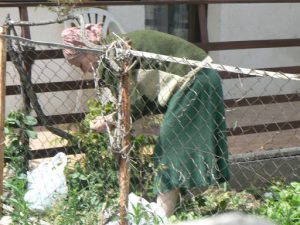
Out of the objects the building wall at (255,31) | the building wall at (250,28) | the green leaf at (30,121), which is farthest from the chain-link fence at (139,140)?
the building wall at (255,31)

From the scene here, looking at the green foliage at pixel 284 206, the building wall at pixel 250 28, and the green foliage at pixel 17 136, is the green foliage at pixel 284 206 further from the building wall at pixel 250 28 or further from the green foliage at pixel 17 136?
the building wall at pixel 250 28

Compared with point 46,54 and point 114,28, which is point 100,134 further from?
point 114,28

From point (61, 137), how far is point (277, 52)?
485 centimetres

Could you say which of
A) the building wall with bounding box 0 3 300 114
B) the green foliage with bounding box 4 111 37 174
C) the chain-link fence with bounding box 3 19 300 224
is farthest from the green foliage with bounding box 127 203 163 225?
the building wall with bounding box 0 3 300 114

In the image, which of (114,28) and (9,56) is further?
(114,28)

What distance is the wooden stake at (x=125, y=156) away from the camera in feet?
10.4

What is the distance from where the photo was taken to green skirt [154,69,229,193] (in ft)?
11.3

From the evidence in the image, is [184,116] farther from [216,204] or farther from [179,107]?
[216,204]

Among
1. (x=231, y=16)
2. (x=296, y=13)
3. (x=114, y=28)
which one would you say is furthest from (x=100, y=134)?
(x=296, y=13)

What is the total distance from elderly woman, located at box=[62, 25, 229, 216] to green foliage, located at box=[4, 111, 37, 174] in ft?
2.94

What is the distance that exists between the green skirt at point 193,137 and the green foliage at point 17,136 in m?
1.14

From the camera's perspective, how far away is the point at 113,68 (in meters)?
3.19

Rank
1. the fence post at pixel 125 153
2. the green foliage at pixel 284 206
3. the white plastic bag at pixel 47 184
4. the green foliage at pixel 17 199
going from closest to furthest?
the fence post at pixel 125 153
the green foliage at pixel 284 206
the green foliage at pixel 17 199
the white plastic bag at pixel 47 184

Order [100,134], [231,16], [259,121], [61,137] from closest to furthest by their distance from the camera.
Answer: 1. [100,134]
2. [61,137]
3. [259,121]
4. [231,16]
